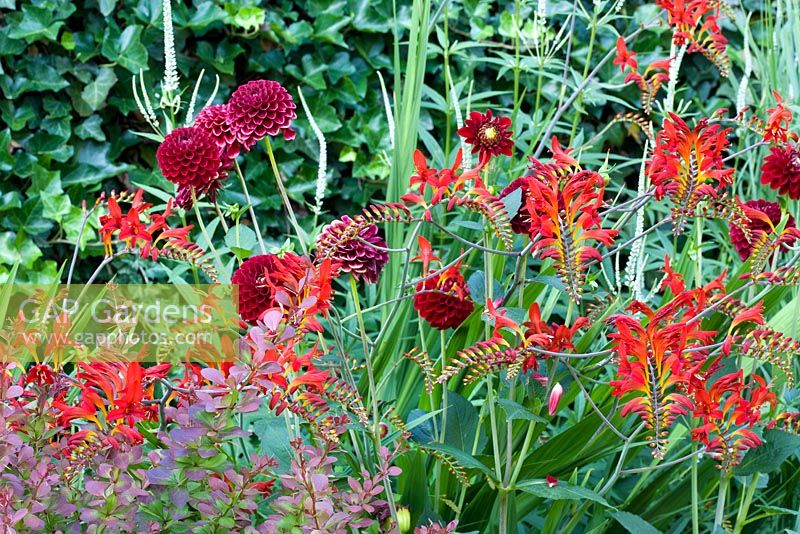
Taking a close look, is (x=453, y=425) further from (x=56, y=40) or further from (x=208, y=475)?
(x=56, y=40)

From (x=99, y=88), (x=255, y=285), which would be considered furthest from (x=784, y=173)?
(x=99, y=88)

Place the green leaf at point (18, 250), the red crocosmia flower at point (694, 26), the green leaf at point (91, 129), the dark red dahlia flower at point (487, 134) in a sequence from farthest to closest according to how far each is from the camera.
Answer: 1. the green leaf at point (91, 129)
2. the green leaf at point (18, 250)
3. the red crocosmia flower at point (694, 26)
4. the dark red dahlia flower at point (487, 134)

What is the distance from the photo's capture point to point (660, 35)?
319cm

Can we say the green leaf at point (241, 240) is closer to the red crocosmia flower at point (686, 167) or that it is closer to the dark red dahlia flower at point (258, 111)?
the dark red dahlia flower at point (258, 111)

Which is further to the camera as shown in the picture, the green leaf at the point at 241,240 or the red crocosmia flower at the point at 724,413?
the green leaf at the point at 241,240

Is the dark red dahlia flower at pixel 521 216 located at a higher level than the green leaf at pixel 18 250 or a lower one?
higher

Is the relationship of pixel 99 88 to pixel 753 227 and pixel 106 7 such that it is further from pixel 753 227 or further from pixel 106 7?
pixel 753 227

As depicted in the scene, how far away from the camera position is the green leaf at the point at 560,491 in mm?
1178

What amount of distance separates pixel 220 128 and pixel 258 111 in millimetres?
68

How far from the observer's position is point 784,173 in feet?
4.71

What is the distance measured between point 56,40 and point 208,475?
1839 millimetres

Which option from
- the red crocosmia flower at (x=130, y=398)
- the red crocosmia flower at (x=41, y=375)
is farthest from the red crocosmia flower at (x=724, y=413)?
the red crocosmia flower at (x=41, y=375)

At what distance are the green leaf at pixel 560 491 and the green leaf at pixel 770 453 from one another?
22 cm

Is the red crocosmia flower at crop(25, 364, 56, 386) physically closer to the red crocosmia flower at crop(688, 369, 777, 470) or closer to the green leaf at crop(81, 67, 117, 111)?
the red crocosmia flower at crop(688, 369, 777, 470)
